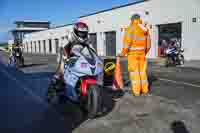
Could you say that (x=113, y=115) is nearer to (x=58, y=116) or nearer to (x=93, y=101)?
(x=93, y=101)

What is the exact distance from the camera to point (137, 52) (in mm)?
8180

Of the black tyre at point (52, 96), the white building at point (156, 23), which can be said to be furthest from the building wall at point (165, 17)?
the black tyre at point (52, 96)

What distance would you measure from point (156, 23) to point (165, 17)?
4.78ft

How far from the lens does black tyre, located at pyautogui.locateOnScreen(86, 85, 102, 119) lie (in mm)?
5855

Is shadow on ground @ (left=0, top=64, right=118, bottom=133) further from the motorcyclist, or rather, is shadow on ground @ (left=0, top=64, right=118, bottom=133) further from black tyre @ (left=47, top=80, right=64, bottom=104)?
the motorcyclist

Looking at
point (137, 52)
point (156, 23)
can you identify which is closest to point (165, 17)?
point (156, 23)

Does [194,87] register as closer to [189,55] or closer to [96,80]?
[96,80]

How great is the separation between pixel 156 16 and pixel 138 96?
69.2ft

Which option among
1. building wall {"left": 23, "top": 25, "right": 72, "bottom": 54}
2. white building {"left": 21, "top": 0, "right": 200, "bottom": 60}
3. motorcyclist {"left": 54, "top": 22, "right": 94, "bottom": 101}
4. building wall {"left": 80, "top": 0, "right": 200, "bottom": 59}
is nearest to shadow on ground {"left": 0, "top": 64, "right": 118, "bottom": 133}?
motorcyclist {"left": 54, "top": 22, "right": 94, "bottom": 101}

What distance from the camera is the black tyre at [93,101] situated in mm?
5855

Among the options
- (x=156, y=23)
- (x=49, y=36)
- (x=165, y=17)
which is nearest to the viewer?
(x=165, y=17)

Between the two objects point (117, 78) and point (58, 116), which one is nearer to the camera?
point (58, 116)

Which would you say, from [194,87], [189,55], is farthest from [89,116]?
[189,55]

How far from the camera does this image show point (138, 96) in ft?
26.6
